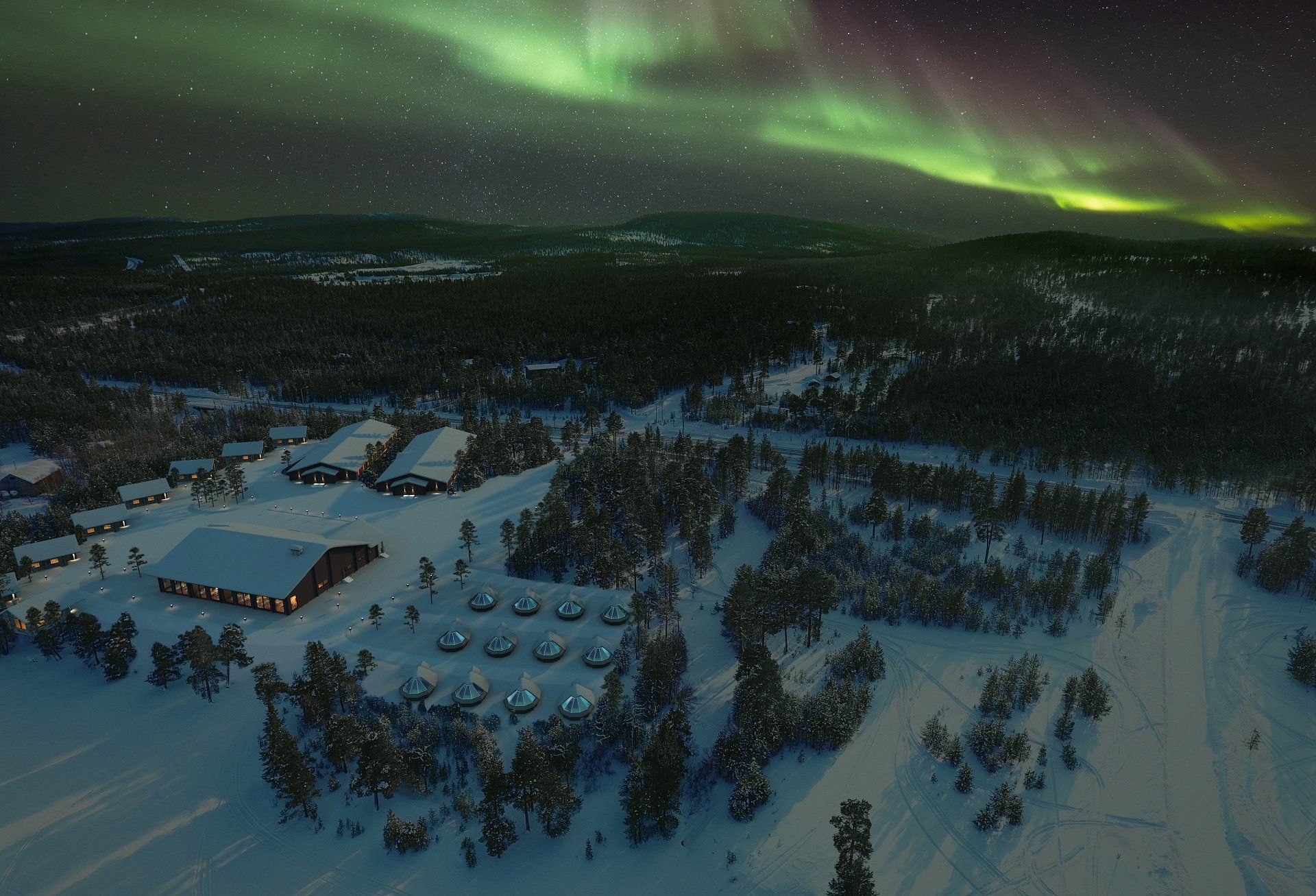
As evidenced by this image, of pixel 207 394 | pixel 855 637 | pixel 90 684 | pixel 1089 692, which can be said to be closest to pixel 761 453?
pixel 855 637

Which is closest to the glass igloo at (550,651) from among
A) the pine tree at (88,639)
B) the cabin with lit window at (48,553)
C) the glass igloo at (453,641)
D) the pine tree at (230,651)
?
the glass igloo at (453,641)

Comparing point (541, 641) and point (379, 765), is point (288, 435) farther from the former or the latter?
point (379, 765)

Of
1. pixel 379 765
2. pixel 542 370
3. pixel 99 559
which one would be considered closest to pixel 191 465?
pixel 99 559

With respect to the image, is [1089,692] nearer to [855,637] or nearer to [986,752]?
[986,752]

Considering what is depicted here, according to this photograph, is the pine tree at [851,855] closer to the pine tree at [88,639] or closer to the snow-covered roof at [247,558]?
the snow-covered roof at [247,558]

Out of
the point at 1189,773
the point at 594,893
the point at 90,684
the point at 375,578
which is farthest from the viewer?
the point at 375,578

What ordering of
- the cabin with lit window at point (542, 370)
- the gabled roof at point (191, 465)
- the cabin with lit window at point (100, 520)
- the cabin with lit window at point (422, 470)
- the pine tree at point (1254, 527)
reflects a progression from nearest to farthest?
1. the pine tree at point (1254, 527)
2. the cabin with lit window at point (100, 520)
3. the cabin with lit window at point (422, 470)
4. the gabled roof at point (191, 465)
5. the cabin with lit window at point (542, 370)

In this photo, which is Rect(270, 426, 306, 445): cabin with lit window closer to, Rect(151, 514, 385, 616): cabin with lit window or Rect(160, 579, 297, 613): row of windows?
Rect(151, 514, 385, 616): cabin with lit window
